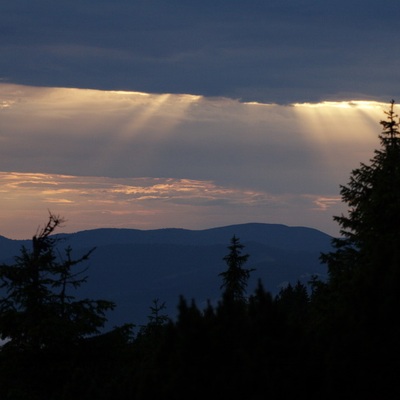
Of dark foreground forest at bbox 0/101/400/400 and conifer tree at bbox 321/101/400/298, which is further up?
conifer tree at bbox 321/101/400/298

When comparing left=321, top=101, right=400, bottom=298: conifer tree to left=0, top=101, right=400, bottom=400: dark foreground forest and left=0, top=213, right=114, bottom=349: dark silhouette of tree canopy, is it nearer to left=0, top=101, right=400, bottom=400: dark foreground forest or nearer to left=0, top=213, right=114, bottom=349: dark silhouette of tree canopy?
left=0, top=101, right=400, bottom=400: dark foreground forest

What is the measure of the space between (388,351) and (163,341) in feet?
20.0

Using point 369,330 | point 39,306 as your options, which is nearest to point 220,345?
point 369,330

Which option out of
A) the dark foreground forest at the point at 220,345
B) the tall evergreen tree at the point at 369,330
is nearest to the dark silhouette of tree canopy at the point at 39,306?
the dark foreground forest at the point at 220,345

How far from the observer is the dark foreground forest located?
69.2 feet

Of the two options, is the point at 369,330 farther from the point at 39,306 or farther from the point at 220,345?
the point at 39,306

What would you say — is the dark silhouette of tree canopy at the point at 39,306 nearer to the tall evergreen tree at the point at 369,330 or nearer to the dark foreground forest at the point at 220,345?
the dark foreground forest at the point at 220,345

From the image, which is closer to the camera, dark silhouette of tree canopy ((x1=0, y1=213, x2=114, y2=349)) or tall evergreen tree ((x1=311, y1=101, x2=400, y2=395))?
tall evergreen tree ((x1=311, y1=101, x2=400, y2=395))

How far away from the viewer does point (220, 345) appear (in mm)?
22250

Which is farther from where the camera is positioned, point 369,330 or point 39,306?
point 39,306

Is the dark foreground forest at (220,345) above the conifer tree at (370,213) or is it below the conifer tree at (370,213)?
below

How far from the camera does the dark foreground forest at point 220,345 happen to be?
21.1 m

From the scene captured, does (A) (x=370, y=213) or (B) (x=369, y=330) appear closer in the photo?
(B) (x=369, y=330)

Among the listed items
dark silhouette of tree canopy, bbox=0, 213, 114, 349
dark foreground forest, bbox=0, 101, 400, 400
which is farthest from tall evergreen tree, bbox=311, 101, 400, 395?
→ dark silhouette of tree canopy, bbox=0, 213, 114, 349
